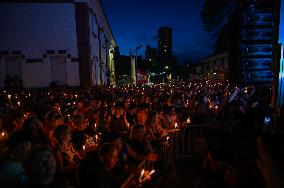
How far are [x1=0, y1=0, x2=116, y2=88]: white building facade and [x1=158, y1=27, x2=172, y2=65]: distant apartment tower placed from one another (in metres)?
90.3

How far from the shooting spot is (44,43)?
22.4 meters

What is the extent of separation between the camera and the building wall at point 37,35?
2216 cm

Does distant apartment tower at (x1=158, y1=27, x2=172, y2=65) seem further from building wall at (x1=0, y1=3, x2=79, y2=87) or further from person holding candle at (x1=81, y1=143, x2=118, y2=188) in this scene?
person holding candle at (x1=81, y1=143, x2=118, y2=188)

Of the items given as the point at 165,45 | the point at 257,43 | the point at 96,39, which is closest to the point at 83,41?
the point at 96,39

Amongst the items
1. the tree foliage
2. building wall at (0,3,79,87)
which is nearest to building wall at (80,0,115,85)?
building wall at (0,3,79,87)

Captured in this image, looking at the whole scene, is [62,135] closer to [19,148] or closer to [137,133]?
[19,148]

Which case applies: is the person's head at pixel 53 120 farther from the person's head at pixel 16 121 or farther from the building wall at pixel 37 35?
the building wall at pixel 37 35

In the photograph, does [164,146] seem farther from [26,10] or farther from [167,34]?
[167,34]

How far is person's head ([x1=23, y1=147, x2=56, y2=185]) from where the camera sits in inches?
115

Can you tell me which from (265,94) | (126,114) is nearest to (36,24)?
(126,114)

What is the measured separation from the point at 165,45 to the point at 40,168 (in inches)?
5293

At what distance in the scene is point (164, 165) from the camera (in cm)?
715

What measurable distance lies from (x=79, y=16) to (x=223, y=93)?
519 inches

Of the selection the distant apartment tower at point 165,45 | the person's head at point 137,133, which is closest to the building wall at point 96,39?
the person's head at point 137,133
